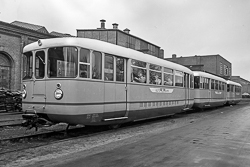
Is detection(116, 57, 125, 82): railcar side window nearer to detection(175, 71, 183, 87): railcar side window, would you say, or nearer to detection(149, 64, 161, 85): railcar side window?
detection(149, 64, 161, 85): railcar side window

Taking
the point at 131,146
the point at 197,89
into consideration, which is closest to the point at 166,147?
the point at 131,146

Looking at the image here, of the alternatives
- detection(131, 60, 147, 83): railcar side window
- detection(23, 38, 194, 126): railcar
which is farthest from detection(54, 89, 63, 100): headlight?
detection(131, 60, 147, 83): railcar side window

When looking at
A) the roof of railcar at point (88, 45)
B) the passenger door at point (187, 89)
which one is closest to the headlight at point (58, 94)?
the roof of railcar at point (88, 45)

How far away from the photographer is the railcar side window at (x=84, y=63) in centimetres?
713

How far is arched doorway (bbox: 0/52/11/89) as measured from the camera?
18109 mm

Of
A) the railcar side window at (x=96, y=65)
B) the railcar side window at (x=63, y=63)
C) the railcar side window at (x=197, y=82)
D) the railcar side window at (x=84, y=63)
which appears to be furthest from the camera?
the railcar side window at (x=197, y=82)

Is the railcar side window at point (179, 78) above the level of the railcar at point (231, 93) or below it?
above

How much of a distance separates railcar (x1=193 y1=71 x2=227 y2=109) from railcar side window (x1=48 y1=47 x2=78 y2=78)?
12.2 metres

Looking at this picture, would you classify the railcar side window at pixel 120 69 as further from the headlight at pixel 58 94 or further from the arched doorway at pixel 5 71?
the arched doorway at pixel 5 71

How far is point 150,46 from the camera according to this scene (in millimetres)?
42594

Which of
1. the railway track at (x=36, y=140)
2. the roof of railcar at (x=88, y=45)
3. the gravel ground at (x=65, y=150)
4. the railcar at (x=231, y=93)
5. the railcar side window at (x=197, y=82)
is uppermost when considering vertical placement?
the roof of railcar at (x=88, y=45)

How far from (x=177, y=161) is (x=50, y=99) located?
13.2 ft

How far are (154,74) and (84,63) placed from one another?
428 centimetres

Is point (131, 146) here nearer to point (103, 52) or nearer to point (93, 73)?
point (93, 73)
